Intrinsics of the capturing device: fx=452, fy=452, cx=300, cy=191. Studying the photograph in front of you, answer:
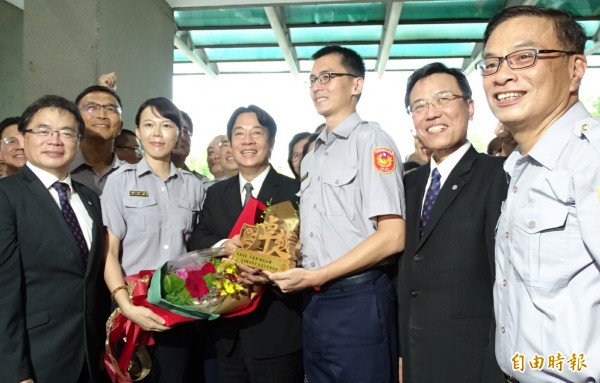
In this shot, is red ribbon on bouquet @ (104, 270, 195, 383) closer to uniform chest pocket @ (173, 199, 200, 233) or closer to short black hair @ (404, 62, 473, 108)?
uniform chest pocket @ (173, 199, 200, 233)

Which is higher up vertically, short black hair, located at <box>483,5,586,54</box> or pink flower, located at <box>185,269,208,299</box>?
short black hair, located at <box>483,5,586,54</box>

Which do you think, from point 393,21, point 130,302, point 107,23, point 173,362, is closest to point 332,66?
point 130,302

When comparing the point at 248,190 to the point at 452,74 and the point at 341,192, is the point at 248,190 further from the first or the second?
the point at 452,74

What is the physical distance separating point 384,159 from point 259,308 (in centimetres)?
103

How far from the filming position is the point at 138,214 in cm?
239

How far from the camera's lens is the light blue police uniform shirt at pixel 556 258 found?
1.17m

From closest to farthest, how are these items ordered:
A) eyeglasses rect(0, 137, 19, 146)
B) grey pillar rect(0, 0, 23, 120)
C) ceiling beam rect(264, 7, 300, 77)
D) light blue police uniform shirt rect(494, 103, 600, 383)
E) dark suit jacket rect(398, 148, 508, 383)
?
light blue police uniform shirt rect(494, 103, 600, 383) → dark suit jacket rect(398, 148, 508, 383) → eyeglasses rect(0, 137, 19, 146) → ceiling beam rect(264, 7, 300, 77) → grey pillar rect(0, 0, 23, 120)

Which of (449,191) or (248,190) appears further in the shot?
(248,190)

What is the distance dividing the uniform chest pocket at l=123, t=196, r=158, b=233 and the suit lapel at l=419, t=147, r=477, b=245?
1.41 meters

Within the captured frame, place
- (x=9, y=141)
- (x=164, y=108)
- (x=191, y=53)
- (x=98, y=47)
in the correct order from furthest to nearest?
(x=191, y=53), (x=98, y=47), (x=9, y=141), (x=164, y=108)

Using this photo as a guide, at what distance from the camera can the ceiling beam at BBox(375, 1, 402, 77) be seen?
16.7 ft

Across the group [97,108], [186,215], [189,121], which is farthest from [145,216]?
[189,121]

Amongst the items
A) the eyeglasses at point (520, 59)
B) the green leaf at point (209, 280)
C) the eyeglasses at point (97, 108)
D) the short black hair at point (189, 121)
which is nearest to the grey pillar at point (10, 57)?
A: the short black hair at point (189, 121)

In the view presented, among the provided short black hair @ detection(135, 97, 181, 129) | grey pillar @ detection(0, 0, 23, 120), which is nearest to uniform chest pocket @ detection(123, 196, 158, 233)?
short black hair @ detection(135, 97, 181, 129)
